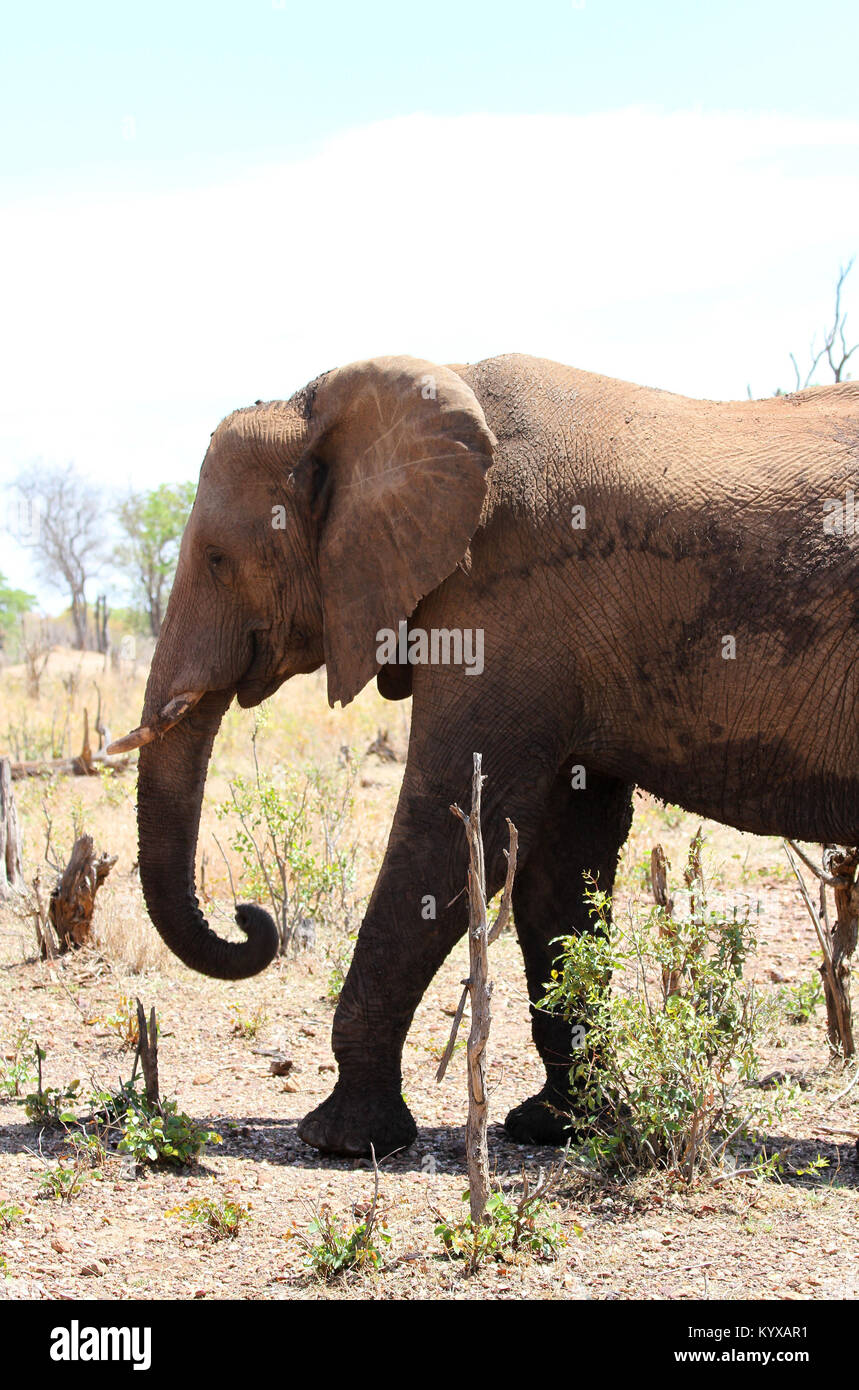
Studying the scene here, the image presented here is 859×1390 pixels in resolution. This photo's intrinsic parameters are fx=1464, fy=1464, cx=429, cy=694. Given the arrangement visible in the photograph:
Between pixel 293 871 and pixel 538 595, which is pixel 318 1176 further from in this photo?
pixel 293 871

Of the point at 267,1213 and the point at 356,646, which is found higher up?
the point at 356,646

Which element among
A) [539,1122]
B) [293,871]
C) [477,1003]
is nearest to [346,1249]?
[477,1003]

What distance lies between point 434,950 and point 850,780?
1.76 meters

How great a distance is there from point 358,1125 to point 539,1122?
0.93 metres

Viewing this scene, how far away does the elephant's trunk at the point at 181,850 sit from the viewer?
6.62 metres

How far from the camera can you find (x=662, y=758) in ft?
19.4

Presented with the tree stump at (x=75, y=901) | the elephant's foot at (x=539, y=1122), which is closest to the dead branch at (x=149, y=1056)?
the elephant's foot at (x=539, y=1122)

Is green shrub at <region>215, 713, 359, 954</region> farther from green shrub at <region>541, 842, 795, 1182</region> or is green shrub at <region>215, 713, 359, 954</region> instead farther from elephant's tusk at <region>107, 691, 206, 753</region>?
green shrub at <region>541, 842, 795, 1182</region>

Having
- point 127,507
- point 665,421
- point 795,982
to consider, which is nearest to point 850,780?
point 665,421

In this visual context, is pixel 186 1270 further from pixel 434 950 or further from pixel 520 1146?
pixel 520 1146

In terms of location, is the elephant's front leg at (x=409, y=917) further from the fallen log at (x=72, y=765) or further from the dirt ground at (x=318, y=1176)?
the fallen log at (x=72, y=765)

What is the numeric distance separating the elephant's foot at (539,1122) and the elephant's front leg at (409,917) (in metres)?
0.75

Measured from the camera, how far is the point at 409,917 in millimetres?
5855

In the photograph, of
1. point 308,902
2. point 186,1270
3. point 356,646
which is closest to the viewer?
point 186,1270
